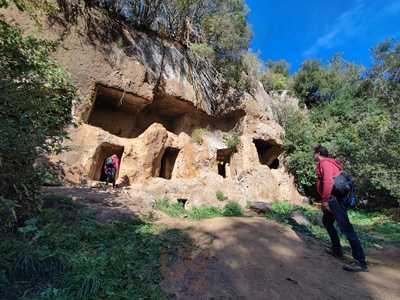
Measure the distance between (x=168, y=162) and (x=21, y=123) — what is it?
897 cm

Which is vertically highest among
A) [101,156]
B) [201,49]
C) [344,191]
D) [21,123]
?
[201,49]

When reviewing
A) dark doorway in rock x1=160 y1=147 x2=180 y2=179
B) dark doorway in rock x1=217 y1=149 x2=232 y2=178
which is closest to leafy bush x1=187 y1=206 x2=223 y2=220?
dark doorway in rock x1=160 y1=147 x2=180 y2=179

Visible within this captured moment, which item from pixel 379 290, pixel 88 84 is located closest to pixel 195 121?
pixel 88 84

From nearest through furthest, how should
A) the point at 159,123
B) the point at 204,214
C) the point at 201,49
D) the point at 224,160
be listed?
the point at 204,214, the point at 201,49, the point at 159,123, the point at 224,160

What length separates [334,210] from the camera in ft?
12.7

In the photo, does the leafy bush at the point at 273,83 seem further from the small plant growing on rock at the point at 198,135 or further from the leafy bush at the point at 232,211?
the leafy bush at the point at 232,211

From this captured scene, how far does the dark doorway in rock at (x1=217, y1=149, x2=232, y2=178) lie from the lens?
46.7ft

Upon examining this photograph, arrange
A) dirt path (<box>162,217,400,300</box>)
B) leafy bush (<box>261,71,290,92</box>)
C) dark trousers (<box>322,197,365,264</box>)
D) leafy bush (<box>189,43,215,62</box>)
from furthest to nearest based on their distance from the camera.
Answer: leafy bush (<box>261,71,290,92</box>) → leafy bush (<box>189,43,215,62</box>) → dark trousers (<box>322,197,365,264</box>) → dirt path (<box>162,217,400,300</box>)

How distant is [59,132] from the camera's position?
13.7 ft

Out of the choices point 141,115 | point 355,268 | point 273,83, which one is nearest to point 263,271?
point 355,268

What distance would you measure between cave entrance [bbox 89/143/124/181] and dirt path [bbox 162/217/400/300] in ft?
20.2

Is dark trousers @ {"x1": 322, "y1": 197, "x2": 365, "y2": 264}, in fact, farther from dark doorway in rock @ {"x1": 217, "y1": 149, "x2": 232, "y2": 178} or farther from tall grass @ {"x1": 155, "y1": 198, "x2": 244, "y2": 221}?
dark doorway in rock @ {"x1": 217, "y1": 149, "x2": 232, "y2": 178}

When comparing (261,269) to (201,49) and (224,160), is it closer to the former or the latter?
(201,49)

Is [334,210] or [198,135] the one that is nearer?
[334,210]
